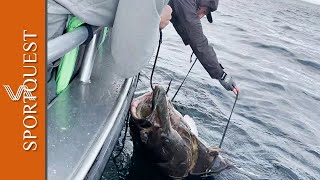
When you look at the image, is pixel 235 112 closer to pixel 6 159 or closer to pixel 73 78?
pixel 73 78

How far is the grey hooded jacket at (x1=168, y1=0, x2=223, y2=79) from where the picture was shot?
4781 mm

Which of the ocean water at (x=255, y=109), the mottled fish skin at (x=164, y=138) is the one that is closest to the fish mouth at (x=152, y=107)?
the mottled fish skin at (x=164, y=138)

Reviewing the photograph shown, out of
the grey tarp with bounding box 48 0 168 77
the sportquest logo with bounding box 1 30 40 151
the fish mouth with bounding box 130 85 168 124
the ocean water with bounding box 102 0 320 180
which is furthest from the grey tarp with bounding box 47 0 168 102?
the ocean water with bounding box 102 0 320 180

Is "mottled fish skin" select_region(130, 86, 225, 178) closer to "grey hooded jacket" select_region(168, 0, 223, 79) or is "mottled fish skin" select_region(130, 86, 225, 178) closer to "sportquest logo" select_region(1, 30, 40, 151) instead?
"grey hooded jacket" select_region(168, 0, 223, 79)

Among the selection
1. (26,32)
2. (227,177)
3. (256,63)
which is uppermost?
(26,32)

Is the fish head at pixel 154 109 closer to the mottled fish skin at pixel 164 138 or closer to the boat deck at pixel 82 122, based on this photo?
the mottled fish skin at pixel 164 138

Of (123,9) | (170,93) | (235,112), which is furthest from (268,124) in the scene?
(123,9)

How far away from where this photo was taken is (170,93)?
302 inches

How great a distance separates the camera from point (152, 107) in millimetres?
3594

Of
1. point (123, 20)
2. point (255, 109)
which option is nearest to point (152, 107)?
point (123, 20)

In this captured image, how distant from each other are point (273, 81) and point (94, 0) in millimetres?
9584

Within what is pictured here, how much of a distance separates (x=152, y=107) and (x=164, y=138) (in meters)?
0.35

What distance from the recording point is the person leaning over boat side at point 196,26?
15.7 ft

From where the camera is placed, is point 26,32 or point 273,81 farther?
point 273,81
